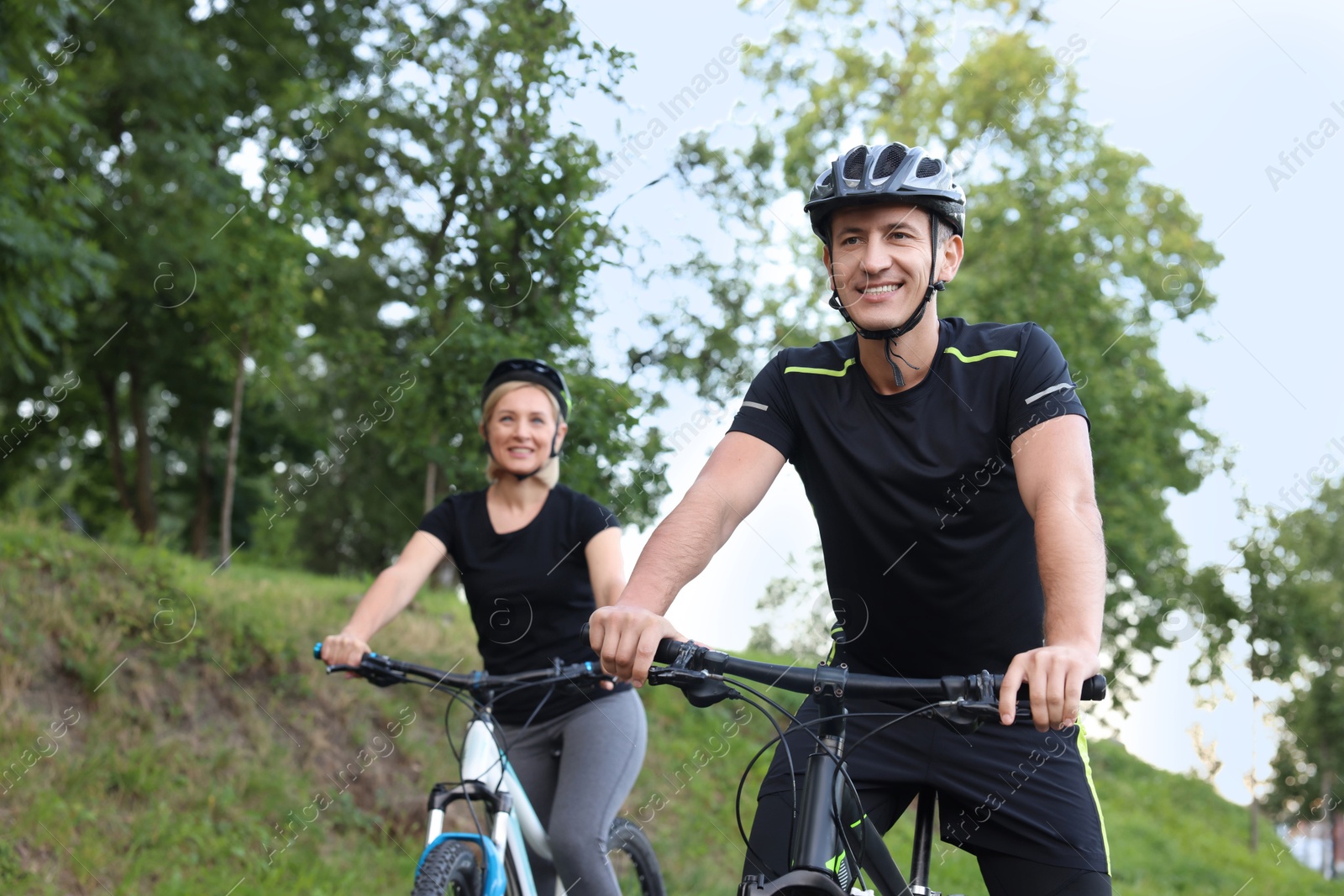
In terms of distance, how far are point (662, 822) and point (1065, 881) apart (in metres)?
8.00

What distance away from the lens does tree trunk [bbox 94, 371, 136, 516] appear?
62.7 feet

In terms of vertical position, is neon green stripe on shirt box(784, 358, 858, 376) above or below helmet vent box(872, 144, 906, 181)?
below

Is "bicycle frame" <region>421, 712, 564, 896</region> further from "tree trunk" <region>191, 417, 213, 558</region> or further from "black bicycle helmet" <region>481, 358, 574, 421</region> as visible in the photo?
"tree trunk" <region>191, 417, 213, 558</region>

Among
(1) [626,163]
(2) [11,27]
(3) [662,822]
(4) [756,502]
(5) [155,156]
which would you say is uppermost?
(5) [155,156]

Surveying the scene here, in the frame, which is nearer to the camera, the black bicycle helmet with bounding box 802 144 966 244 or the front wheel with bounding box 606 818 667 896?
the black bicycle helmet with bounding box 802 144 966 244

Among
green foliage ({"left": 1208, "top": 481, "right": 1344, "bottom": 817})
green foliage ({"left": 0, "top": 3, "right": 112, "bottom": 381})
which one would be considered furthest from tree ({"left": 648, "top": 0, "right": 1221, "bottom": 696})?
green foliage ({"left": 0, "top": 3, "right": 112, "bottom": 381})

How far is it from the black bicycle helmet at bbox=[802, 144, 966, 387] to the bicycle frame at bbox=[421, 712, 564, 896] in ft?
6.70

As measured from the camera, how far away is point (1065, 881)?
2.56 metres

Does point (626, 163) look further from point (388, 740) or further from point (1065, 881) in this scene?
point (1065, 881)

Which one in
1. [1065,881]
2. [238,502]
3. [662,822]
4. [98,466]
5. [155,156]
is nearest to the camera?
[1065,881]

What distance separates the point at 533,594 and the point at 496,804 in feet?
2.59

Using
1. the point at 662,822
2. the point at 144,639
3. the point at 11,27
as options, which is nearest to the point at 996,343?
the point at 144,639

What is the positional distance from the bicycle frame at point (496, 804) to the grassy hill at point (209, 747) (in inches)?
117

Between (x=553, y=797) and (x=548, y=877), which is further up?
(x=553, y=797)
